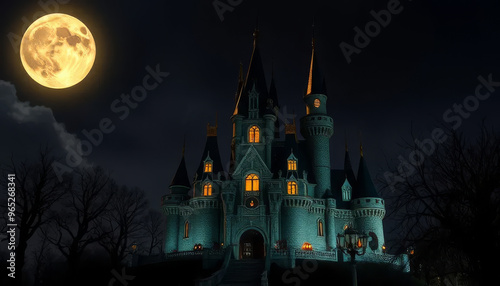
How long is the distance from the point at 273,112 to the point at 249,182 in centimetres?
1134

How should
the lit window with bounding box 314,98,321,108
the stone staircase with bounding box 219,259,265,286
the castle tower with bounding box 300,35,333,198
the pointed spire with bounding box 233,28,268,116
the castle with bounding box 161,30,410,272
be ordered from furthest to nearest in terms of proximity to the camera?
the lit window with bounding box 314,98,321,108 → the pointed spire with bounding box 233,28,268,116 → the castle tower with bounding box 300,35,333,198 → the castle with bounding box 161,30,410,272 → the stone staircase with bounding box 219,259,265,286

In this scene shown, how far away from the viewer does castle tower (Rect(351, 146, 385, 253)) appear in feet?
187

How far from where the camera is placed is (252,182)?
183 ft

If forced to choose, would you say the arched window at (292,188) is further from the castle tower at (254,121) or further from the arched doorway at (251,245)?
the arched doorway at (251,245)

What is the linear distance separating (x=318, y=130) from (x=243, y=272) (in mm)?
25355

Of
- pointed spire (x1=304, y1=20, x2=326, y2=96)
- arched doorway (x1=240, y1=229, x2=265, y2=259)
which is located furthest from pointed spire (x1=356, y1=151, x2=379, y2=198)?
arched doorway (x1=240, y1=229, x2=265, y2=259)

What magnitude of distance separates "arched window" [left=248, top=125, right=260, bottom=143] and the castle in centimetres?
14

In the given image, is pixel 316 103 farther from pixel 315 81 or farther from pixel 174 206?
pixel 174 206

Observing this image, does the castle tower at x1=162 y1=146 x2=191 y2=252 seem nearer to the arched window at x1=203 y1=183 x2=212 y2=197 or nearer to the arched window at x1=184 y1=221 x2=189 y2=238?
the arched window at x1=184 y1=221 x2=189 y2=238

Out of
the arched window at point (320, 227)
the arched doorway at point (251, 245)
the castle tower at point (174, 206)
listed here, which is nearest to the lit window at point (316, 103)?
the arched window at point (320, 227)

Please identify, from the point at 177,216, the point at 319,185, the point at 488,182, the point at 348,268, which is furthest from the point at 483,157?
the point at 177,216

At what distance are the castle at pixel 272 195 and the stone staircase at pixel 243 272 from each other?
286cm

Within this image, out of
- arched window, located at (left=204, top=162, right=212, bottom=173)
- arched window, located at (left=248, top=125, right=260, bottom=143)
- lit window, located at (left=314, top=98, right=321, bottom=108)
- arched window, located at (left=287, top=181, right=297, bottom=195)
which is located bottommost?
arched window, located at (left=287, top=181, right=297, bottom=195)

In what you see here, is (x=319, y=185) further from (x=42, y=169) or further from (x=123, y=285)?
(x=42, y=169)
